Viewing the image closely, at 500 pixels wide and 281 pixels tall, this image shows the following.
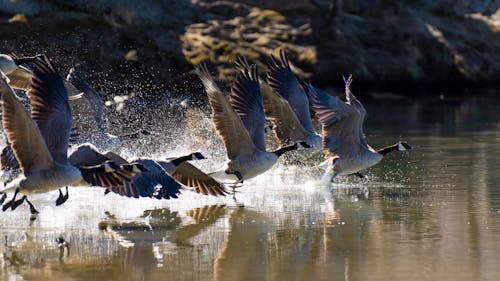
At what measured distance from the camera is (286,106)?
15422 mm

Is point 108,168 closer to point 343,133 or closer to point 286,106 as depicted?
point 343,133

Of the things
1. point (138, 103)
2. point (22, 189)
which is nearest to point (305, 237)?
point (22, 189)

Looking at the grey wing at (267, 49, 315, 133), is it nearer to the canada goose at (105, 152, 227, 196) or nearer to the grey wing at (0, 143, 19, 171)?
the canada goose at (105, 152, 227, 196)

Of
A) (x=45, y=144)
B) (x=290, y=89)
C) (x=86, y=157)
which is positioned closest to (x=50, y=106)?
(x=86, y=157)

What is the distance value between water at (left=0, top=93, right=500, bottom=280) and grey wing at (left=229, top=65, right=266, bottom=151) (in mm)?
730

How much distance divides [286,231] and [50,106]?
9.24ft

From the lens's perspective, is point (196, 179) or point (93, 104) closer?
point (196, 179)

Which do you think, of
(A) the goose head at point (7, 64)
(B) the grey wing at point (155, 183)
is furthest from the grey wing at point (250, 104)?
(A) the goose head at point (7, 64)

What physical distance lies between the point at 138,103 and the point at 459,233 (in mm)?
14764

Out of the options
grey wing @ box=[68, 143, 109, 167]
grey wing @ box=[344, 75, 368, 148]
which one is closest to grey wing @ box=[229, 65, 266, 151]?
grey wing @ box=[344, 75, 368, 148]

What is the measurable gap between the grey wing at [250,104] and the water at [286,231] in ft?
2.40

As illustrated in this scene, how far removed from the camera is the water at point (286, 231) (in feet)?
28.9

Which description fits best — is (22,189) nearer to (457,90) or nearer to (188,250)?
(188,250)

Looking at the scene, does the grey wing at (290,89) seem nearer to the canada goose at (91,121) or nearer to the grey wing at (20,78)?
the canada goose at (91,121)
